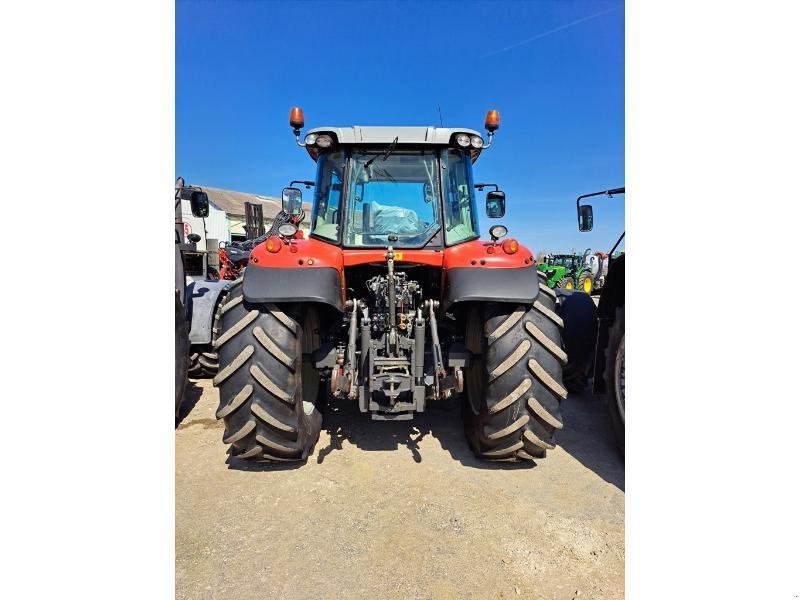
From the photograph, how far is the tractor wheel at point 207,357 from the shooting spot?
12.7ft

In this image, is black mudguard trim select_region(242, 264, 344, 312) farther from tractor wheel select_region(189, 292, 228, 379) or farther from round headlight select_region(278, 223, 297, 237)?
tractor wheel select_region(189, 292, 228, 379)

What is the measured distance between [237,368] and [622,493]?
7.55 feet

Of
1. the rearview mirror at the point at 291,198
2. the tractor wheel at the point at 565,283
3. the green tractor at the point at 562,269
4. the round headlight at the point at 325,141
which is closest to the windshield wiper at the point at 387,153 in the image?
the round headlight at the point at 325,141

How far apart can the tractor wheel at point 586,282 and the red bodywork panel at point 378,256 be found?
1060 cm

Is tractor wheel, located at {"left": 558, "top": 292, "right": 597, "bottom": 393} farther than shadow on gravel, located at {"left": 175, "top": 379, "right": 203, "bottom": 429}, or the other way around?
tractor wheel, located at {"left": 558, "top": 292, "right": 597, "bottom": 393}

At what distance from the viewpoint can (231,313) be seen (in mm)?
2322

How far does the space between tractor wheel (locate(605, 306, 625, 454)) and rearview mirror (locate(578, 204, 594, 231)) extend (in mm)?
845

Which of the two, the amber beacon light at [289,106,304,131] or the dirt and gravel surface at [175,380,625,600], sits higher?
the amber beacon light at [289,106,304,131]

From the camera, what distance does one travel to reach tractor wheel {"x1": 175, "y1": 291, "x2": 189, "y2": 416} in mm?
3074

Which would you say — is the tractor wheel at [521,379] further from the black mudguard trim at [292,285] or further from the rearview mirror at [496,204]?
the rearview mirror at [496,204]

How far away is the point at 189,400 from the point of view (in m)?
3.63

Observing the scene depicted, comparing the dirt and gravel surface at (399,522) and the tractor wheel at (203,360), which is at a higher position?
the tractor wheel at (203,360)

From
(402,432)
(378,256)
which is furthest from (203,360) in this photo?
(378,256)

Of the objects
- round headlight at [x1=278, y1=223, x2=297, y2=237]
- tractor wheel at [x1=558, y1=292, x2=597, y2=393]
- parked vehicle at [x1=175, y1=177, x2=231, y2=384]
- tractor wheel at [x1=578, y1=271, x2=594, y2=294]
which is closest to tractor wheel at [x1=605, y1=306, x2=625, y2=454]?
tractor wheel at [x1=558, y1=292, x2=597, y2=393]
